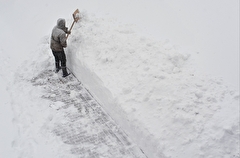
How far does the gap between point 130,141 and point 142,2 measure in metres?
4.77

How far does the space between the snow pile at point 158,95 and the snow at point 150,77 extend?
0.06 ft

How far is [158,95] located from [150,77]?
0.48 m

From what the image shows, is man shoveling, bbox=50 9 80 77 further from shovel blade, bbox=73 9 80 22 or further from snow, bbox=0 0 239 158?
shovel blade, bbox=73 9 80 22

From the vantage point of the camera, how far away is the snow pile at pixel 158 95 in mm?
4086

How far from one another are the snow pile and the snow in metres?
0.02

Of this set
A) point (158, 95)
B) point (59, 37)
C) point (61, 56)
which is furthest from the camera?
point (61, 56)

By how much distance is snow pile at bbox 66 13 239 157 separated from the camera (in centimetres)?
409

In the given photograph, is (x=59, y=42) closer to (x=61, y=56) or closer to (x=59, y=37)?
(x=59, y=37)

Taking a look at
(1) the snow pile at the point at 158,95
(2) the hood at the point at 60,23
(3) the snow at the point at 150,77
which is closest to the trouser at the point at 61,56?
(3) the snow at the point at 150,77

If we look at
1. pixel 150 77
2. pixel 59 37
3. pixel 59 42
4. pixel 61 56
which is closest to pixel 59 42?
pixel 59 42

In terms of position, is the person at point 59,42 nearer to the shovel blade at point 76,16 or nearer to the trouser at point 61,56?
the trouser at point 61,56

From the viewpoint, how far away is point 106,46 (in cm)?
613

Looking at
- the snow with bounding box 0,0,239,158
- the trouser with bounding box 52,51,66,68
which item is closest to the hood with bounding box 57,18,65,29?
the snow with bounding box 0,0,239,158

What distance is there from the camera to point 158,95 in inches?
186
